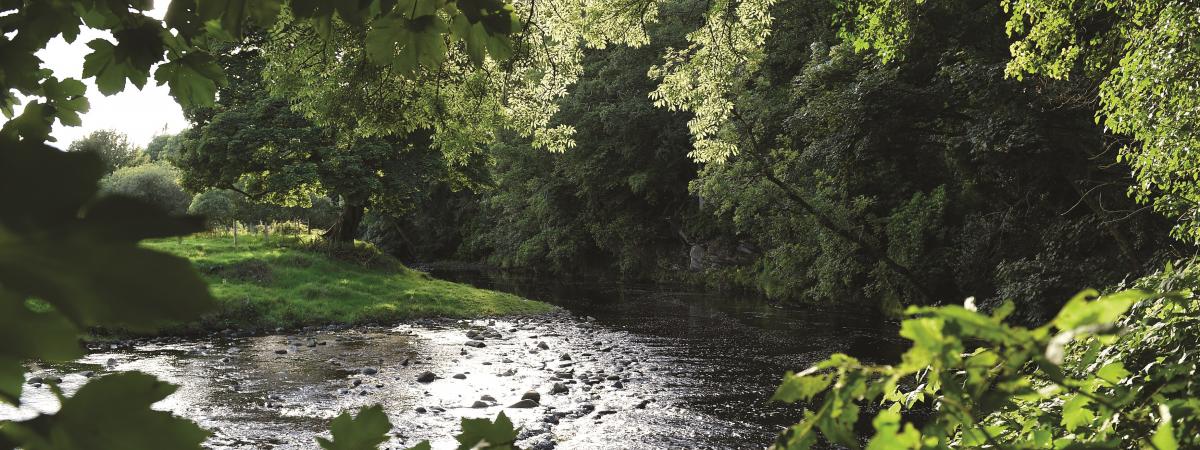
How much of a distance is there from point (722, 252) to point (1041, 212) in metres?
14.5

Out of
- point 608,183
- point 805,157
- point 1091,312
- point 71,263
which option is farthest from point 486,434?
point 608,183

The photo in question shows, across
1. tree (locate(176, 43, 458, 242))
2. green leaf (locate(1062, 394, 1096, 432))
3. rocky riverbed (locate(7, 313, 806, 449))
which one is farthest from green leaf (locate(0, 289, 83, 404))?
tree (locate(176, 43, 458, 242))

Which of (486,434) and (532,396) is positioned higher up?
(486,434)

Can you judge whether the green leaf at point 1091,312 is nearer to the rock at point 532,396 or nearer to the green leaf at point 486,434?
the green leaf at point 486,434

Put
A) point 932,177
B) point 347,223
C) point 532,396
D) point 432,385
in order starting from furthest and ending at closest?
point 347,223, point 932,177, point 432,385, point 532,396

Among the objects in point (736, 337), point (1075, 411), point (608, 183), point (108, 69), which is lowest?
point (736, 337)

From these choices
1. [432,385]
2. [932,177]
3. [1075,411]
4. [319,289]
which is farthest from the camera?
[932,177]

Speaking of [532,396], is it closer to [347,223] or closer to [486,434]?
[486,434]

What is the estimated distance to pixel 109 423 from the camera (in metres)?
0.55

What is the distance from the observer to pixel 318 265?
19594 mm

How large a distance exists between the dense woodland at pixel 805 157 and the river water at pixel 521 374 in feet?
5.84

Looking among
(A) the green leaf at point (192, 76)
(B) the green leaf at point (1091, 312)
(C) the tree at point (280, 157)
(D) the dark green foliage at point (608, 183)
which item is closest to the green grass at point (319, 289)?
(C) the tree at point (280, 157)

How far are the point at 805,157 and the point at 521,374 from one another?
920 centimetres

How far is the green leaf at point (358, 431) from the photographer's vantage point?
837 mm
